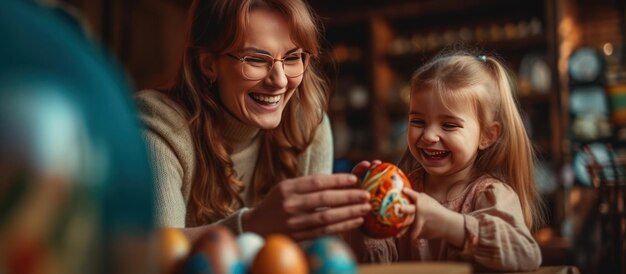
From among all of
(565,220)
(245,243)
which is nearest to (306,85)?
(245,243)

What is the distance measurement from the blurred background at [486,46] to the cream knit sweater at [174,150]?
1.77 m

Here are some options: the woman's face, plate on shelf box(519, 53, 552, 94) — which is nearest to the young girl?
the woman's face

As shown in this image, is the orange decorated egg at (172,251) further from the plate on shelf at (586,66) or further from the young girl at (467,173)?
the plate on shelf at (586,66)

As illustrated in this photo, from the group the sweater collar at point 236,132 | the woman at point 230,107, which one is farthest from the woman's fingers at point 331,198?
the sweater collar at point 236,132

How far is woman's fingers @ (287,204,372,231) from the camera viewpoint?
2.33 ft

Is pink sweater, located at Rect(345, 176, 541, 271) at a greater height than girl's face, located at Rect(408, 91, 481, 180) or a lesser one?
lesser

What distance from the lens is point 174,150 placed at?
3.92 feet

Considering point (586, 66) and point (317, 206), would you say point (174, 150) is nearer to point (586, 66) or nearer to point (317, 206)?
point (317, 206)

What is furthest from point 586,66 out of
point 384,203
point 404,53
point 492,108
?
point 384,203

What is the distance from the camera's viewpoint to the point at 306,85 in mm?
1329

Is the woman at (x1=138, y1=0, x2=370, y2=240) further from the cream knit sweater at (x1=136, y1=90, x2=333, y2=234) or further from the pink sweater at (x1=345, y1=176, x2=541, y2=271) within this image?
the pink sweater at (x1=345, y1=176, x2=541, y2=271)

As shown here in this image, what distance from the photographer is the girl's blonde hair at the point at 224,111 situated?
44.8 inches

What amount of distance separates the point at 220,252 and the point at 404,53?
3955mm

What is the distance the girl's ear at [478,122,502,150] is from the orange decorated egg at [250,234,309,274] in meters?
0.63
